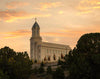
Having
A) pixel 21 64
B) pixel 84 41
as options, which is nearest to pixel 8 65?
pixel 21 64

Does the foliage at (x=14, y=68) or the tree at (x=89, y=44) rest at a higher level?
the tree at (x=89, y=44)

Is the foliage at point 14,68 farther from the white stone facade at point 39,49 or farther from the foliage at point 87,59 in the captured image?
the white stone facade at point 39,49

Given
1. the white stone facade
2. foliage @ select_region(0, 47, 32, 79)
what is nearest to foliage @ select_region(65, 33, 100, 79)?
foliage @ select_region(0, 47, 32, 79)

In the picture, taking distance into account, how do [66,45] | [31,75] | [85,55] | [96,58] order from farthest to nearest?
[66,45] < [31,75] < [85,55] < [96,58]

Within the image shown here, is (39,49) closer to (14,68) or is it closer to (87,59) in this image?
(14,68)

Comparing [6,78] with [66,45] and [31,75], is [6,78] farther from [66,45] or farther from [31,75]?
[66,45]

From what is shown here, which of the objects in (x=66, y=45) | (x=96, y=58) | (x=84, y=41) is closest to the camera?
(x=96, y=58)

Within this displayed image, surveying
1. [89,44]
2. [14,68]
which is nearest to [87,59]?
[89,44]

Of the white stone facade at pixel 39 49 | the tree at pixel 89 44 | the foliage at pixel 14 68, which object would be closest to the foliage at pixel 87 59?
the tree at pixel 89 44

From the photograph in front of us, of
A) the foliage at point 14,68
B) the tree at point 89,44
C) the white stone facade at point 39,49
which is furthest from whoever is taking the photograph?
the white stone facade at point 39,49

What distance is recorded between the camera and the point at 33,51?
122000 millimetres

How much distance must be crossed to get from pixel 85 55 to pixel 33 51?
256 feet

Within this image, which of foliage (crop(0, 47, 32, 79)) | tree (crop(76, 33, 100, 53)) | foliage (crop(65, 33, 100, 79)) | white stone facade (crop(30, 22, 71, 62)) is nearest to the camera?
foliage (crop(65, 33, 100, 79))

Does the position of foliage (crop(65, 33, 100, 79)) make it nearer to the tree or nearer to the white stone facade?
the tree
